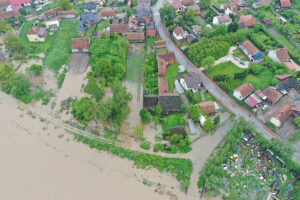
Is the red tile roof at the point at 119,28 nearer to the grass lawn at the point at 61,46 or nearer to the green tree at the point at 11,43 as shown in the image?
the grass lawn at the point at 61,46

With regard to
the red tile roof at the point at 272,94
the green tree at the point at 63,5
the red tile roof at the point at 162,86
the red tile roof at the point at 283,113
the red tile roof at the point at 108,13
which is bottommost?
the red tile roof at the point at 283,113

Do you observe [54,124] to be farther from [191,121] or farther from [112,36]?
[112,36]

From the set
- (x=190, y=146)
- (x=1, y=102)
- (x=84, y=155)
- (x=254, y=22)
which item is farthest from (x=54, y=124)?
(x=254, y=22)

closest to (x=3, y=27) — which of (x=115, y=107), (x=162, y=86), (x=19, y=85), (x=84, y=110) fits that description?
(x=19, y=85)

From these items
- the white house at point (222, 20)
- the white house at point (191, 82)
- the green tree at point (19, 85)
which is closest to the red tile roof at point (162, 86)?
the white house at point (191, 82)

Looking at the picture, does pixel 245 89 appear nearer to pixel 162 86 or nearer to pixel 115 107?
pixel 162 86

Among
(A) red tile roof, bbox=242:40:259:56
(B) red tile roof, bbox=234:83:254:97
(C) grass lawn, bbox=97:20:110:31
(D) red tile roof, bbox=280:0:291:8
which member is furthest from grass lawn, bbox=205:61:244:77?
(D) red tile roof, bbox=280:0:291:8
